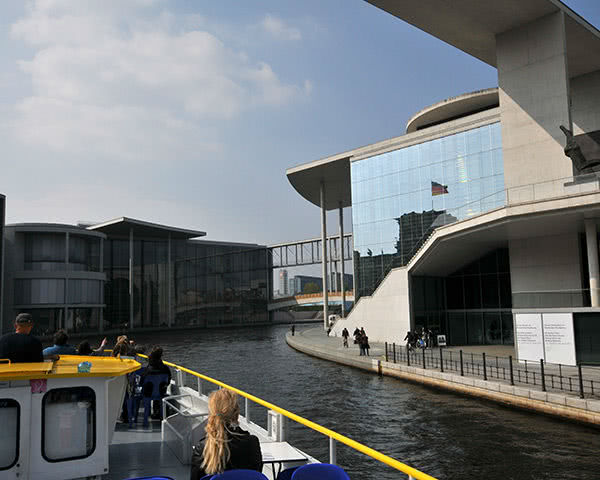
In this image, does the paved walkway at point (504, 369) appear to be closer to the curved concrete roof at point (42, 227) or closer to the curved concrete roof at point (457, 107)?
the curved concrete roof at point (457, 107)

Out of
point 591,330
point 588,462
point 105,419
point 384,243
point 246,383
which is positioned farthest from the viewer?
point 384,243

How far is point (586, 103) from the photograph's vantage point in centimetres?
3206

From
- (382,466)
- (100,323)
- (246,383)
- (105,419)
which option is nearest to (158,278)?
(100,323)

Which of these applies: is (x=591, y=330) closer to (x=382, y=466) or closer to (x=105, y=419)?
(x=382, y=466)

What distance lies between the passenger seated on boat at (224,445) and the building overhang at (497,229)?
20.8 meters

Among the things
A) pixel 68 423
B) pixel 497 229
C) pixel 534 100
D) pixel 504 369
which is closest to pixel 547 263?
pixel 497 229

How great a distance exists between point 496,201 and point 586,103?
1326cm

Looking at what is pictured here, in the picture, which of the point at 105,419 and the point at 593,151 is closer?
the point at 105,419

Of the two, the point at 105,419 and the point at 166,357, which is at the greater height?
the point at 105,419

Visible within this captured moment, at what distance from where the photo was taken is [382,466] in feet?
39.1

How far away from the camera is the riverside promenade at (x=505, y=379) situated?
15.1 meters

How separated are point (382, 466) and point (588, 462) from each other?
4601 millimetres

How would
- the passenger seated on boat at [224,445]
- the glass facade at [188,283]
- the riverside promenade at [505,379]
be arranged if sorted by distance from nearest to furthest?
the passenger seated on boat at [224,445] → the riverside promenade at [505,379] → the glass facade at [188,283]

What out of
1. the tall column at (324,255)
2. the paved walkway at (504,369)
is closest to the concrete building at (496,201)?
the paved walkway at (504,369)
